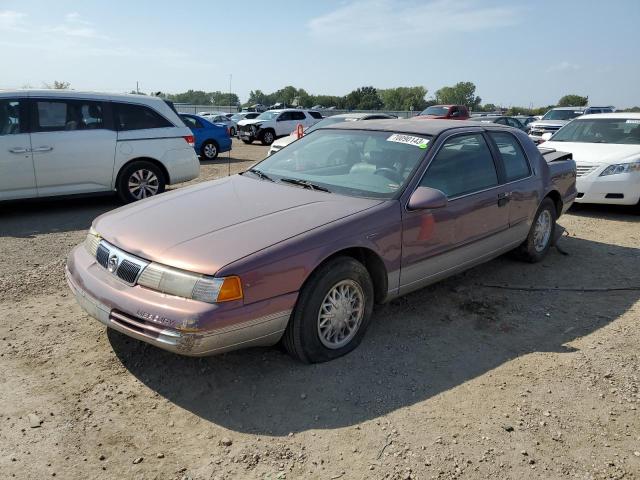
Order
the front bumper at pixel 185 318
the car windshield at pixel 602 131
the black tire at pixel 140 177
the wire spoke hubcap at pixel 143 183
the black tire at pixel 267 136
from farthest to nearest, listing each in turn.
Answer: the black tire at pixel 267 136 < the car windshield at pixel 602 131 < the wire spoke hubcap at pixel 143 183 < the black tire at pixel 140 177 < the front bumper at pixel 185 318

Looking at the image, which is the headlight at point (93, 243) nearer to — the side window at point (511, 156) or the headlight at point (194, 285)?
the headlight at point (194, 285)

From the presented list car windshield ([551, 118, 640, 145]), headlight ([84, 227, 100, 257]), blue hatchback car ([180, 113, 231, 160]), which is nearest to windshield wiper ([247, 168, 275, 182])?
headlight ([84, 227, 100, 257])

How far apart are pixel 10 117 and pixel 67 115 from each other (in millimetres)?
709

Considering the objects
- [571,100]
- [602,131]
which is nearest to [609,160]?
[602,131]

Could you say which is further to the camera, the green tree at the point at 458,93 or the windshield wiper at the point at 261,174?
the green tree at the point at 458,93

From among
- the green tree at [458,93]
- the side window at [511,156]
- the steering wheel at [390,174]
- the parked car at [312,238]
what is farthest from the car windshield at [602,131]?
the green tree at [458,93]

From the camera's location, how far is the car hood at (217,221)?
9.84ft

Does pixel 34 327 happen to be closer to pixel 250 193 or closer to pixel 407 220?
pixel 250 193

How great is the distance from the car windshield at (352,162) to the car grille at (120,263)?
4.90ft

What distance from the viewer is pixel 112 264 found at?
3.24 metres

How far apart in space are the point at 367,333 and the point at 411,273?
55 cm

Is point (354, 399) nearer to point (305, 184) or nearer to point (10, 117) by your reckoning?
point (305, 184)

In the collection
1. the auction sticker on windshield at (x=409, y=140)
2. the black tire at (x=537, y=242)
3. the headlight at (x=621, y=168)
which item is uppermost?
the auction sticker on windshield at (x=409, y=140)

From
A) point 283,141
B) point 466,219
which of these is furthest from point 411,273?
point 283,141
